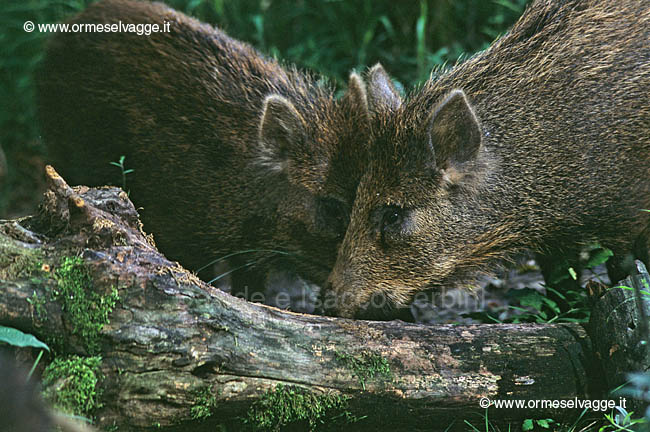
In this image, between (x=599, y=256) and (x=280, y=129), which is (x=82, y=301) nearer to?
(x=280, y=129)

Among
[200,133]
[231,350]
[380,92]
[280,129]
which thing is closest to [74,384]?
[231,350]

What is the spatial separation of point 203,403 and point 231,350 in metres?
0.25

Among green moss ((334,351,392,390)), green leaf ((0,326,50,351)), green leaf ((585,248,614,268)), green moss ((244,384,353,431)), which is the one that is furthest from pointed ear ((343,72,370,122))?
green leaf ((0,326,50,351))

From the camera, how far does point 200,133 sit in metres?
5.74

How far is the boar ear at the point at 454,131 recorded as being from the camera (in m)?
4.39

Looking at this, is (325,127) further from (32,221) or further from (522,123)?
(32,221)

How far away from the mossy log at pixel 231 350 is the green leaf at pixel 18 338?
12 centimetres

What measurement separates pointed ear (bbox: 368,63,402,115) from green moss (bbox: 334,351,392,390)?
2183 mm

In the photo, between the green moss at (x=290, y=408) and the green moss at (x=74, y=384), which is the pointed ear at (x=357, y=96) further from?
the green moss at (x=74, y=384)

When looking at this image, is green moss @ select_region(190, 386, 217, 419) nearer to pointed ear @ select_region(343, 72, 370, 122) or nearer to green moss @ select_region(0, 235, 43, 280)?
green moss @ select_region(0, 235, 43, 280)

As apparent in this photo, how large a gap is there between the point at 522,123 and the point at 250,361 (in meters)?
2.50

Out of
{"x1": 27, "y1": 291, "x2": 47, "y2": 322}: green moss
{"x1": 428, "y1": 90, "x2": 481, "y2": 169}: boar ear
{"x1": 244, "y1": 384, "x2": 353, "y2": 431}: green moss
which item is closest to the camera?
{"x1": 27, "y1": 291, "x2": 47, "y2": 322}: green moss

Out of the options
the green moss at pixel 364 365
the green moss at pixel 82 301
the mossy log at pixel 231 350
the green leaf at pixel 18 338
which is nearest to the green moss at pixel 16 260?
the mossy log at pixel 231 350

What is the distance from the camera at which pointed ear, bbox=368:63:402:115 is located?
5.15m
